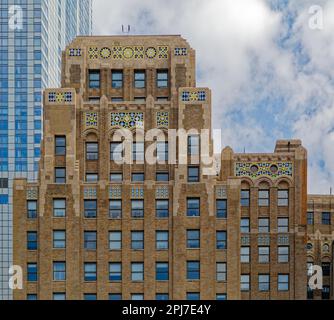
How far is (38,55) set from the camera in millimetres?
193375

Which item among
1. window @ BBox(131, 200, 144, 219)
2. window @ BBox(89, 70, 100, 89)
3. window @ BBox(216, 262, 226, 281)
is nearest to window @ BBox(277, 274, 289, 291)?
window @ BBox(216, 262, 226, 281)

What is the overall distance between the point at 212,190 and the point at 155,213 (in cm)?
517

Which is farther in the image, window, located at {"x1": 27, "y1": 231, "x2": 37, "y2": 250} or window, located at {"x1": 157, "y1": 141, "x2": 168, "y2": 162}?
window, located at {"x1": 157, "y1": 141, "x2": 168, "y2": 162}

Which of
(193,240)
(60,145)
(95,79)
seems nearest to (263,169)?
(193,240)

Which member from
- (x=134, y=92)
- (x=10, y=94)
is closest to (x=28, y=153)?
(x=10, y=94)

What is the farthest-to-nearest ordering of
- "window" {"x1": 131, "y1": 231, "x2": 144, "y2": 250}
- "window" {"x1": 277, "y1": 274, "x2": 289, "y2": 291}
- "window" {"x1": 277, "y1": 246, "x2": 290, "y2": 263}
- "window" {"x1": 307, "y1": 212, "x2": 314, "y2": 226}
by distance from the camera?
"window" {"x1": 307, "y1": 212, "x2": 314, "y2": 226}
"window" {"x1": 277, "y1": 246, "x2": 290, "y2": 263}
"window" {"x1": 277, "y1": 274, "x2": 289, "y2": 291}
"window" {"x1": 131, "y1": 231, "x2": 144, "y2": 250}

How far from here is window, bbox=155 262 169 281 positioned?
69381 mm

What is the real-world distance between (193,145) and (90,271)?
1385 cm

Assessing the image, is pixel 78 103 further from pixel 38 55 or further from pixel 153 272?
pixel 38 55

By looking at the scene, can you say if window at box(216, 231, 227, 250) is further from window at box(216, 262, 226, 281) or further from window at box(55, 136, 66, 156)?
window at box(55, 136, 66, 156)

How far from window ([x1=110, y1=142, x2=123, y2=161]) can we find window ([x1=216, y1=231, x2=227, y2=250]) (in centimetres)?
1114

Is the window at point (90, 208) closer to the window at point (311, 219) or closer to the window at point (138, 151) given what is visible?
the window at point (138, 151)

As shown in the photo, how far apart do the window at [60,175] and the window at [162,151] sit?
27.4 ft

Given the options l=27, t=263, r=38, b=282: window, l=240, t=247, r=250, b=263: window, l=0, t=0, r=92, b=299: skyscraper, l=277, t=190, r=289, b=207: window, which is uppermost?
l=0, t=0, r=92, b=299: skyscraper
